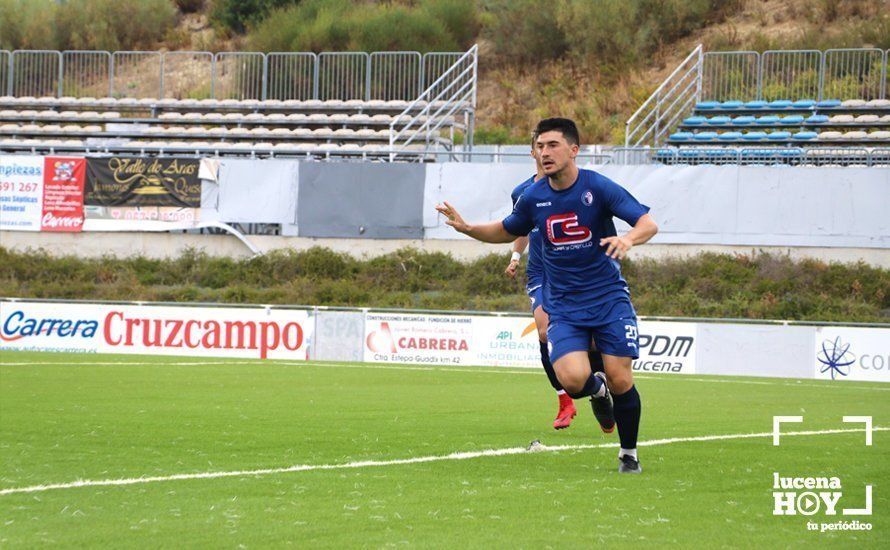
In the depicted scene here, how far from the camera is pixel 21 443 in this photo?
9992mm

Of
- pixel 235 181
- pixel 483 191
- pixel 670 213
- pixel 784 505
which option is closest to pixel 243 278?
pixel 235 181

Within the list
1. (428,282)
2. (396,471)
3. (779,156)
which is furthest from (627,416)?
(779,156)

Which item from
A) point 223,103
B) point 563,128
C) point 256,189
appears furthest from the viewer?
point 223,103

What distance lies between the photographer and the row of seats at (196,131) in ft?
127

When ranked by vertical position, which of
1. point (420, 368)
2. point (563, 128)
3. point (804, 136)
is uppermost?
point (804, 136)

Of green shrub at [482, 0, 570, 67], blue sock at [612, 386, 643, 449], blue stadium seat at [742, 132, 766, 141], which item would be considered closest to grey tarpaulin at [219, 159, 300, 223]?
blue stadium seat at [742, 132, 766, 141]

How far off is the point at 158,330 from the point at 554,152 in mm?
21154

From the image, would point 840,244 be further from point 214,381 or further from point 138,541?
point 138,541

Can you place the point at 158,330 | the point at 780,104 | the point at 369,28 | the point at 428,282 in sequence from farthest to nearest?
1. the point at 369,28
2. the point at 780,104
3. the point at 428,282
4. the point at 158,330

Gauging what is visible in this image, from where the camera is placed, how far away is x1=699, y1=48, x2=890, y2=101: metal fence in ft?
125

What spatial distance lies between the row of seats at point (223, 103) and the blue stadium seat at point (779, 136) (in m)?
10.4

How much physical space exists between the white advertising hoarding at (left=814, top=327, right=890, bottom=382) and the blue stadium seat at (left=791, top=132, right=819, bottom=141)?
10.4 m

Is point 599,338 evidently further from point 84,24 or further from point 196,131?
point 84,24

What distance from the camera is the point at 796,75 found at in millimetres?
39281
